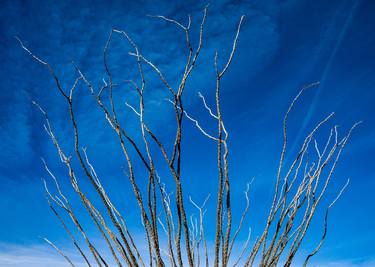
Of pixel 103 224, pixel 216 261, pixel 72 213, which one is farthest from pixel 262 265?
pixel 72 213

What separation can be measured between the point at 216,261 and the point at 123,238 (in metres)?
0.44

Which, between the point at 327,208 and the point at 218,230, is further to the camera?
the point at 327,208

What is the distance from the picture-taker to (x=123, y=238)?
164 centimetres

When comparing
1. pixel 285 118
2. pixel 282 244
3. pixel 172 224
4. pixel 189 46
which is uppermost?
pixel 189 46

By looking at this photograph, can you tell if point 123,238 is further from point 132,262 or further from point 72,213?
point 72,213

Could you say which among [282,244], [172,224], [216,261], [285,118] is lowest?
[216,261]

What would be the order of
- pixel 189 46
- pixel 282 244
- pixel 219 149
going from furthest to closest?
pixel 282 244
pixel 189 46
pixel 219 149

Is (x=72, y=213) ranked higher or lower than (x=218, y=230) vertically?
higher

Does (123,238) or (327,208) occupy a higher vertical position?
Result: (327,208)

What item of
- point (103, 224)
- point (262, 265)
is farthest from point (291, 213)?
point (103, 224)

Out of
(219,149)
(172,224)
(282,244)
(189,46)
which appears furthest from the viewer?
(172,224)

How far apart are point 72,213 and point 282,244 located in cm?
107

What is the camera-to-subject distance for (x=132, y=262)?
5.48 ft

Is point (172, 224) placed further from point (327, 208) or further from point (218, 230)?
point (327, 208)
